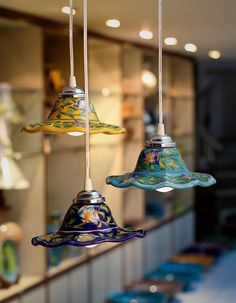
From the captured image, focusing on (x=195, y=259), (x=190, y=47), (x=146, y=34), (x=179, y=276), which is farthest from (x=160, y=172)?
(x=195, y=259)

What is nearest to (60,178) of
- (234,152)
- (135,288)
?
(135,288)

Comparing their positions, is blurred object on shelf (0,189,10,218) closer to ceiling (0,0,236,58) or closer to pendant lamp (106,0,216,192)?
ceiling (0,0,236,58)

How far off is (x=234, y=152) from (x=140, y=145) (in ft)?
17.5

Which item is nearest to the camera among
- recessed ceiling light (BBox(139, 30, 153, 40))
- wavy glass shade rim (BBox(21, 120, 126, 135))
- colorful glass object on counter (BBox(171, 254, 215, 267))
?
wavy glass shade rim (BBox(21, 120, 126, 135))

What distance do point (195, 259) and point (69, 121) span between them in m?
5.04

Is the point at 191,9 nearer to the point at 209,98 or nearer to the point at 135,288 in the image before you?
the point at 135,288

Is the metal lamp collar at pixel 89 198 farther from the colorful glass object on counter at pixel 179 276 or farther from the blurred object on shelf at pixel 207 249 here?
the blurred object on shelf at pixel 207 249

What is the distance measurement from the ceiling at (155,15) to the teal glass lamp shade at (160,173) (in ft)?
5.14

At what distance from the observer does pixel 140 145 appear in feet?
21.0

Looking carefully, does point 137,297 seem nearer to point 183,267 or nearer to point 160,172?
point 183,267

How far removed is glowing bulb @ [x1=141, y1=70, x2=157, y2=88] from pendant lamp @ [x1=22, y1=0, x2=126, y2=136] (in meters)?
4.12

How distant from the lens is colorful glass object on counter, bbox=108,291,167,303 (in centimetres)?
541

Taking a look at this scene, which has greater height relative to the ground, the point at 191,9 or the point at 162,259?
the point at 191,9

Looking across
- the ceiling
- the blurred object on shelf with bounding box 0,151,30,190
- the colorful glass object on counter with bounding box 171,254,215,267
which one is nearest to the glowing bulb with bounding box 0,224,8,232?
the blurred object on shelf with bounding box 0,151,30,190
